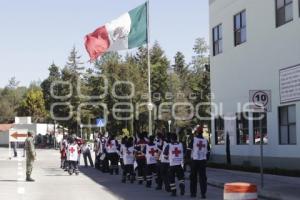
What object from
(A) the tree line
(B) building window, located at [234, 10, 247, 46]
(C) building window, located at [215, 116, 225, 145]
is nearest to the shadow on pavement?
(B) building window, located at [234, 10, 247, 46]

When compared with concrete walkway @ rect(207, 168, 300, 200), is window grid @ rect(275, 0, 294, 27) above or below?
above

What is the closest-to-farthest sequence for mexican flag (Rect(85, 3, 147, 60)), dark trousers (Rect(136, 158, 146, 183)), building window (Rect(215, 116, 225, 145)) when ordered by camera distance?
dark trousers (Rect(136, 158, 146, 183)) → building window (Rect(215, 116, 225, 145)) → mexican flag (Rect(85, 3, 147, 60))

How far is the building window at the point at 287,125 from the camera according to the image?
25.0 metres

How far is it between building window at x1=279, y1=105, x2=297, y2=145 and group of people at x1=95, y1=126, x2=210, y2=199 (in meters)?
6.23

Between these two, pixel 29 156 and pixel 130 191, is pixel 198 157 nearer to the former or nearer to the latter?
pixel 130 191

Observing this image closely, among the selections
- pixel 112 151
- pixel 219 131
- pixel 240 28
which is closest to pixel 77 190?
pixel 112 151

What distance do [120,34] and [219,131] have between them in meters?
7.77

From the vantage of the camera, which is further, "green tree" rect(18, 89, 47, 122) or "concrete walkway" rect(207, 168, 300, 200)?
"green tree" rect(18, 89, 47, 122)

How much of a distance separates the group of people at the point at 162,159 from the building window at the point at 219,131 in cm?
774

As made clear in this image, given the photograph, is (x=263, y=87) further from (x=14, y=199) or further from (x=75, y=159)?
(x=14, y=199)

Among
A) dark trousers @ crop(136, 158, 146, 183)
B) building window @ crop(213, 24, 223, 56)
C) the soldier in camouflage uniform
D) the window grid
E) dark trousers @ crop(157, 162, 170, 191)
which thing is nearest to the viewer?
dark trousers @ crop(157, 162, 170, 191)

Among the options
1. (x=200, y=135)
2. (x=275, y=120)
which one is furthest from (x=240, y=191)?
(x=275, y=120)

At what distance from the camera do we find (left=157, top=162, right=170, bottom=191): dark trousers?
18.7 m

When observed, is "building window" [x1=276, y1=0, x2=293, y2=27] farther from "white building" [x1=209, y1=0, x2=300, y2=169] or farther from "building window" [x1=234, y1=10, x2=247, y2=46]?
"building window" [x1=234, y1=10, x2=247, y2=46]
